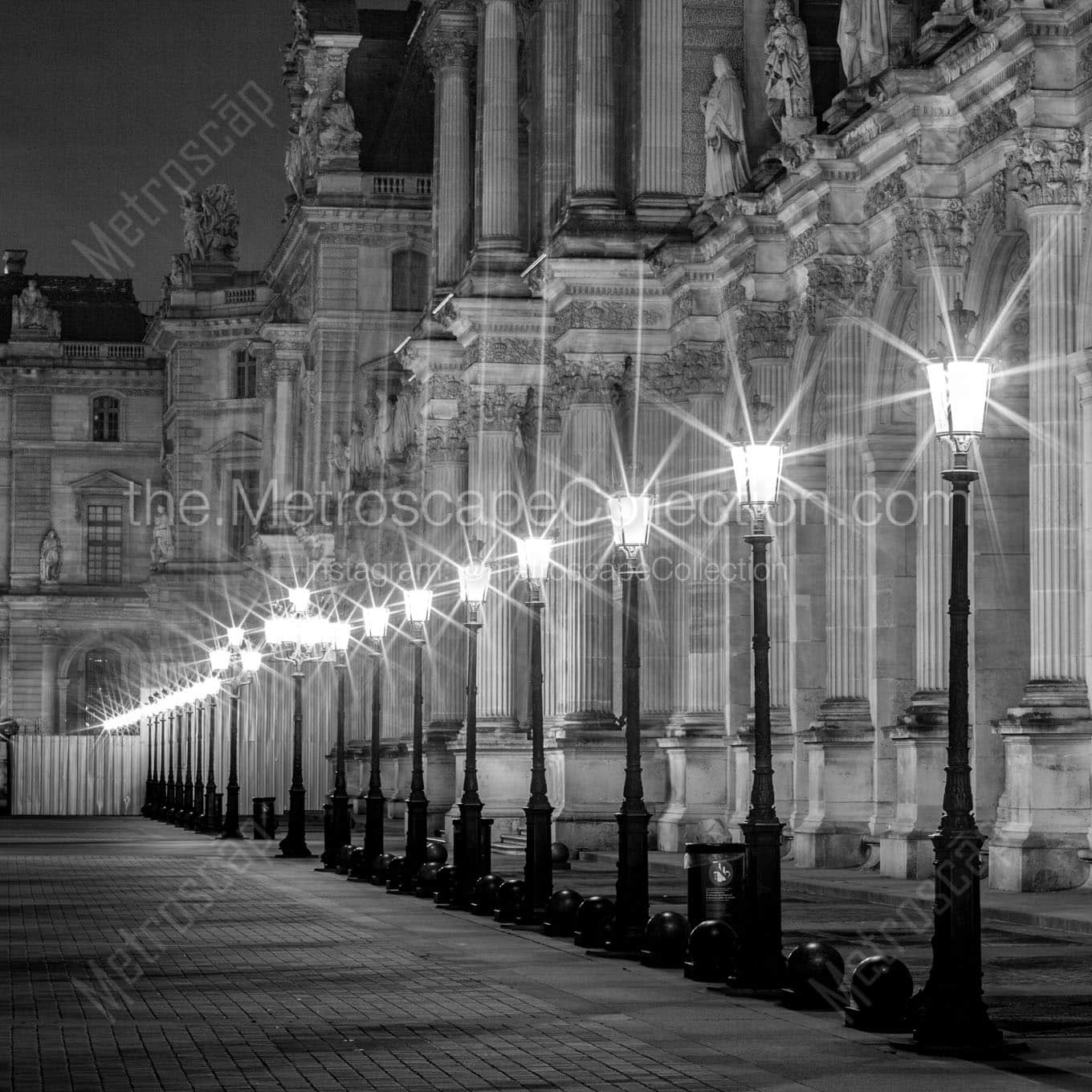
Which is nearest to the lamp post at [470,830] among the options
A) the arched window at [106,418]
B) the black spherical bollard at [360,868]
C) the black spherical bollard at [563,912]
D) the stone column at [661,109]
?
the black spherical bollard at [563,912]

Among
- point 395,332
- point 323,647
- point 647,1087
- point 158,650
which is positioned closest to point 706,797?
point 323,647

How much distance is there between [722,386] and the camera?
47094 millimetres

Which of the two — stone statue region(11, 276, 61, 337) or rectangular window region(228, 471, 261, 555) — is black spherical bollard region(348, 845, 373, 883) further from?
stone statue region(11, 276, 61, 337)

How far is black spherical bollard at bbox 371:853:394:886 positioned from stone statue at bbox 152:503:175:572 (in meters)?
80.7

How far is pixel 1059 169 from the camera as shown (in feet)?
106

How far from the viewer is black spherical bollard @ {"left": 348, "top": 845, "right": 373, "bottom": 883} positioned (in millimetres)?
41438

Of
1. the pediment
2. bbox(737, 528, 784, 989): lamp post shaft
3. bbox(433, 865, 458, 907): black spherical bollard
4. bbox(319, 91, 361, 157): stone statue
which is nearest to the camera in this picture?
bbox(737, 528, 784, 989): lamp post shaft

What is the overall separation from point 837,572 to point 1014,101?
31.9 ft

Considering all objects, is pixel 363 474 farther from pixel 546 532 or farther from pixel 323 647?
Result: pixel 546 532

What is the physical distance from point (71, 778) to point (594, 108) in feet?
190

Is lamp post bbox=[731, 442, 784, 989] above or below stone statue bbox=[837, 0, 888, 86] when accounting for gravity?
below

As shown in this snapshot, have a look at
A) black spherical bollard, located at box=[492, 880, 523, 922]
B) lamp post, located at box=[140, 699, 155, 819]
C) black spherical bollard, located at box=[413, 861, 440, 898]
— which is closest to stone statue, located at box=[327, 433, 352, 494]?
lamp post, located at box=[140, 699, 155, 819]

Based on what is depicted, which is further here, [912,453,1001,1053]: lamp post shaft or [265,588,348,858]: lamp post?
[265,588,348,858]: lamp post

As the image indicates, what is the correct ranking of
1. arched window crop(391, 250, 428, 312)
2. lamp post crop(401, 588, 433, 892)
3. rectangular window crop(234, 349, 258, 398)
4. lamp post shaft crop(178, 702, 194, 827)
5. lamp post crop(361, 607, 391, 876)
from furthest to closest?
rectangular window crop(234, 349, 258, 398) → arched window crop(391, 250, 428, 312) → lamp post shaft crop(178, 702, 194, 827) → lamp post crop(361, 607, 391, 876) → lamp post crop(401, 588, 433, 892)
